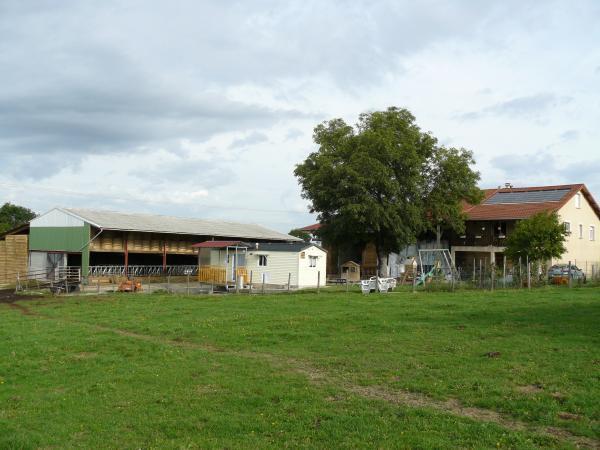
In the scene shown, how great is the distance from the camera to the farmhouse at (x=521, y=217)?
47.7 m

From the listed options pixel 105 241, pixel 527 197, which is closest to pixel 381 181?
pixel 527 197

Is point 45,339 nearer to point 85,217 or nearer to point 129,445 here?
point 129,445

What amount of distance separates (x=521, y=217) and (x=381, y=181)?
12.6 meters

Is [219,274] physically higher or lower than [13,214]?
lower

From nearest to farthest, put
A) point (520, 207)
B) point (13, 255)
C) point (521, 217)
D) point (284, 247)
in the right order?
1. point (284, 247)
2. point (521, 217)
3. point (13, 255)
4. point (520, 207)

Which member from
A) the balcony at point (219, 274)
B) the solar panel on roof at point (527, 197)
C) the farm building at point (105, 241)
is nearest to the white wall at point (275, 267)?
the balcony at point (219, 274)

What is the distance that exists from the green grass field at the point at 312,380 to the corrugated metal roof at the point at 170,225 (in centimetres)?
2293

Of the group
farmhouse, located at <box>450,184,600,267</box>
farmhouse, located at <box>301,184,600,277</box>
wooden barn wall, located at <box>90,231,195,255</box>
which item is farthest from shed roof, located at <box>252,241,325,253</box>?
farmhouse, located at <box>450,184,600,267</box>

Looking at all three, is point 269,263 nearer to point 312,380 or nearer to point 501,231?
point 501,231

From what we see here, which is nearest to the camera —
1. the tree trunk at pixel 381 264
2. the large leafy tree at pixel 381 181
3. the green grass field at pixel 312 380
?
the green grass field at pixel 312 380

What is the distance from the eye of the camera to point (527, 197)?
50656 millimetres

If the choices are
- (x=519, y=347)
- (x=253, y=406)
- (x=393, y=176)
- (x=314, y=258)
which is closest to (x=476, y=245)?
(x=393, y=176)

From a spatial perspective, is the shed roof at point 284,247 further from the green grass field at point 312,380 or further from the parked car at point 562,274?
the green grass field at point 312,380

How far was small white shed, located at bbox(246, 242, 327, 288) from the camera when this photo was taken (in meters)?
37.9
